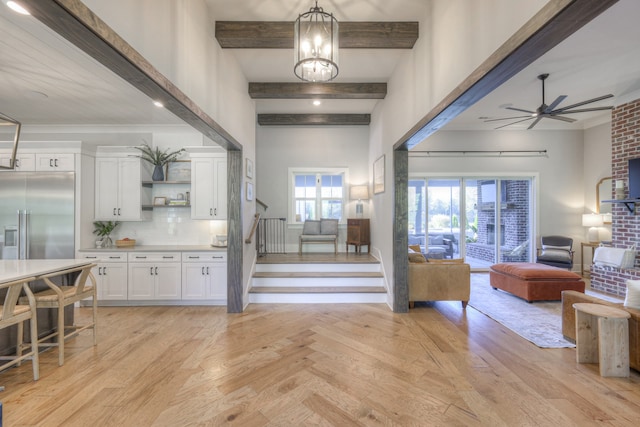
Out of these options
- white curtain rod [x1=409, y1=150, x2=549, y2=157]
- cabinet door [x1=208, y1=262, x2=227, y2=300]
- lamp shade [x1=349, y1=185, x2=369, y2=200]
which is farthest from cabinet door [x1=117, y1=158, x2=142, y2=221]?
white curtain rod [x1=409, y1=150, x2=549, y2=157]

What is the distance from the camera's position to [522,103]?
531 centimetres

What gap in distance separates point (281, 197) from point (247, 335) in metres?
3.75

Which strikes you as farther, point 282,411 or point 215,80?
point 215,80

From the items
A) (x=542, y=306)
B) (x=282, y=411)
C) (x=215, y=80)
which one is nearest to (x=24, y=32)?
(x=215, y=80)

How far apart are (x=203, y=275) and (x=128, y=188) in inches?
79.1

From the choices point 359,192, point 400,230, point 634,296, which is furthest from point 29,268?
point 634,296

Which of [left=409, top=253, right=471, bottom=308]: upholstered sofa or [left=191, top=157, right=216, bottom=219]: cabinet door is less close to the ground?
[left=191, top=157, right=216, bottom=219]: cabinet door

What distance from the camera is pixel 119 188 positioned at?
476cm

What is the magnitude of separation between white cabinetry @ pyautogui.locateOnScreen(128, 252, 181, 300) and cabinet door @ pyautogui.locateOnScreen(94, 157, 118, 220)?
37.6 inches

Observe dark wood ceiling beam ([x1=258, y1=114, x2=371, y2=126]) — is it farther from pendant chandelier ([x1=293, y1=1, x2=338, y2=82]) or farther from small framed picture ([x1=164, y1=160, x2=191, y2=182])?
pendant chandelier ([x1=293, y1=1, x2=338, y2=82])

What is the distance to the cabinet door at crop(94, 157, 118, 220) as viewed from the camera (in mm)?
4719

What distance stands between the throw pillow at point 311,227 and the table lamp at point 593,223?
19.3ft

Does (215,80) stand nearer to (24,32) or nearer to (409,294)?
(24,32)

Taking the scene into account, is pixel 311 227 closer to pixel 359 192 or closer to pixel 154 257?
pixel 359 192
